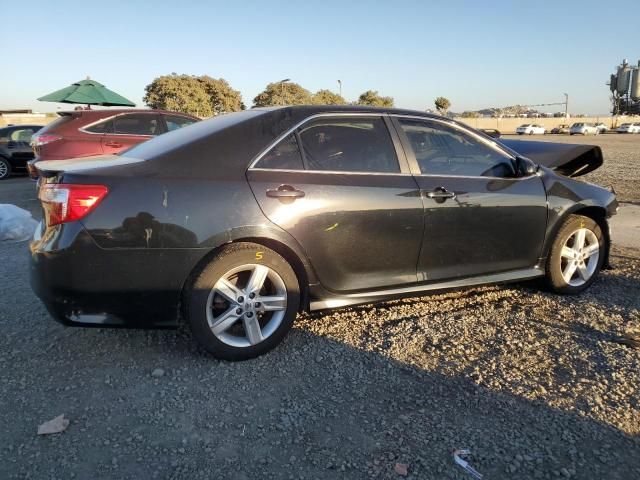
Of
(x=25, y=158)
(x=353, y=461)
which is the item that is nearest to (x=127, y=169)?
(x=353, y=461)

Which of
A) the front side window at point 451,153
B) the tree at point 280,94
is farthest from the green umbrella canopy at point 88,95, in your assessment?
the tree at point 280,94

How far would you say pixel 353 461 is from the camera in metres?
2.29

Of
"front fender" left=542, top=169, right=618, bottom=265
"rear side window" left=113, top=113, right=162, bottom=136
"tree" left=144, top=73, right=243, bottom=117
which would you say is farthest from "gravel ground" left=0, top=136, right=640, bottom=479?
"tree" left=144, top=73, right=243, bottom=117

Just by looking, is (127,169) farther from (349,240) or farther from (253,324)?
(349,240)

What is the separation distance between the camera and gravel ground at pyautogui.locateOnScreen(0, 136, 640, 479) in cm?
229

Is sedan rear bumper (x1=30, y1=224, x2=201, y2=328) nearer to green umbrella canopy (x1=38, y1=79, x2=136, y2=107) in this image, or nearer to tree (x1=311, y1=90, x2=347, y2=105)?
green umbrella canopy (x1=38, y1=79, x2=136, y2=107)

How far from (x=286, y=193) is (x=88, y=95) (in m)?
12.6

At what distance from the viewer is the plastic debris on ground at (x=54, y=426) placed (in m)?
2.50

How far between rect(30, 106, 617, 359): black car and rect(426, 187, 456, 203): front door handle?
0.01 meters

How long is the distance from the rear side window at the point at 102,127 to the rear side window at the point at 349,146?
6.21 metres

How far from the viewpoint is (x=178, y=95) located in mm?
44875

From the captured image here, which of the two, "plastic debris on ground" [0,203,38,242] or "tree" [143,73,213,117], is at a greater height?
"tree" [143,73,213,117]

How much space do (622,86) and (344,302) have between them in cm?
570

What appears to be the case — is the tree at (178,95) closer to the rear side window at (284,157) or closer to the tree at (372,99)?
the tree at (372,99)
